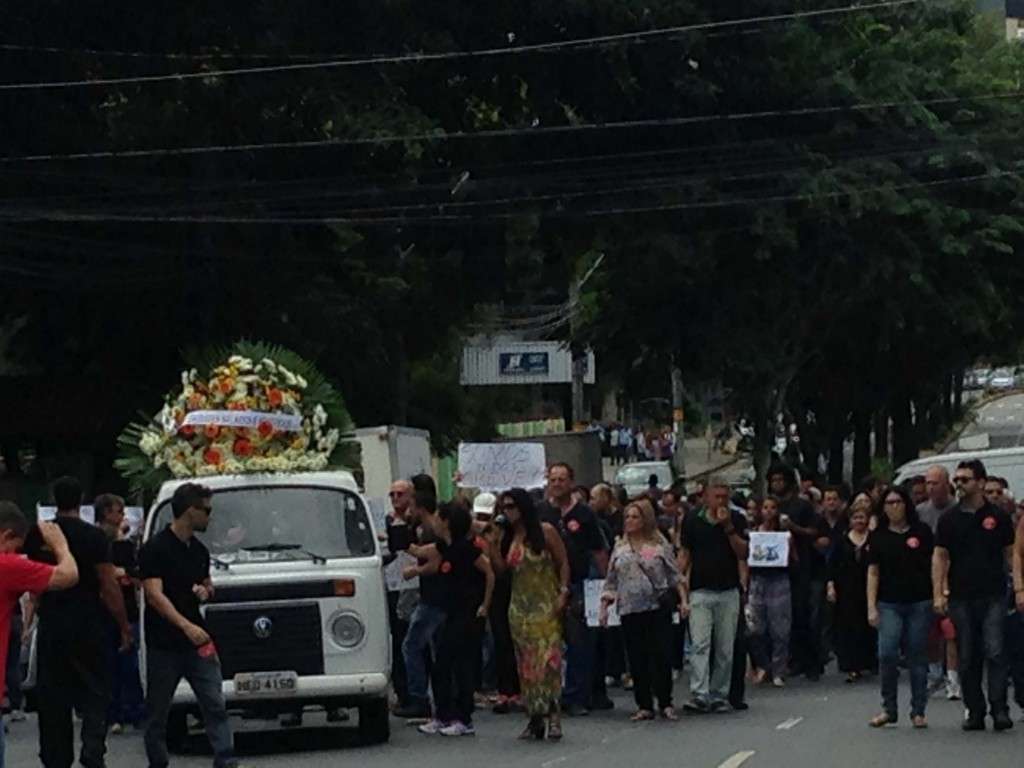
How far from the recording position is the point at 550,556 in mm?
18328

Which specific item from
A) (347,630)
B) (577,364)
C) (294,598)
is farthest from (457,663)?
(577,364)

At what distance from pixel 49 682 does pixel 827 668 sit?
13.0m

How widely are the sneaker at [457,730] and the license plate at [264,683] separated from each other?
175 centimetres

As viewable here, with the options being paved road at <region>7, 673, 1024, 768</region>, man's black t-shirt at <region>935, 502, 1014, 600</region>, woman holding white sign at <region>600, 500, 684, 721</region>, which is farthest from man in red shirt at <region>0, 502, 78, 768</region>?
woman holding white sign at <region>600, 500, 684, 721</region>

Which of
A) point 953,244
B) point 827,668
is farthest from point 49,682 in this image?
point 953,244

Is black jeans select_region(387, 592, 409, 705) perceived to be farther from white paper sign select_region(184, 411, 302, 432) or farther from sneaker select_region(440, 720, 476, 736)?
white paper sign select_region(184, 411, 302, 432)

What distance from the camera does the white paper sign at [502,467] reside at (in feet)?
87.4

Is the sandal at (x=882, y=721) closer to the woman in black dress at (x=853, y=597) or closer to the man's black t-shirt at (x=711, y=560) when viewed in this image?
the man's black t-shirt at (x=711, y=560)

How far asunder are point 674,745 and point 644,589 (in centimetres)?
219

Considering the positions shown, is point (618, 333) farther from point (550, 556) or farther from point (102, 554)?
point (102, 554)

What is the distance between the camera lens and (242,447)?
19172 mm

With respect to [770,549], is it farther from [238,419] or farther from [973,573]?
[238,419]

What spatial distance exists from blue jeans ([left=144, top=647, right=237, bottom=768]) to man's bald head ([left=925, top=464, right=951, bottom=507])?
7.21 m

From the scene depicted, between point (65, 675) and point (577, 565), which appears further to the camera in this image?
point (577, 565)
